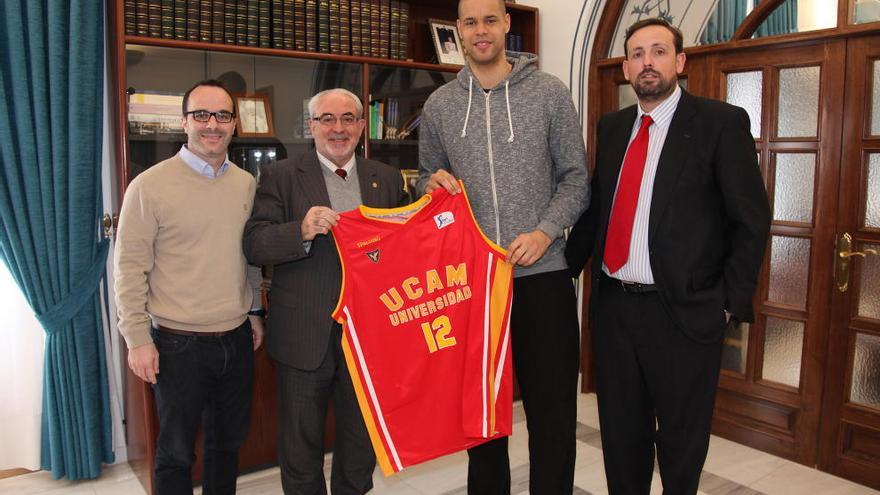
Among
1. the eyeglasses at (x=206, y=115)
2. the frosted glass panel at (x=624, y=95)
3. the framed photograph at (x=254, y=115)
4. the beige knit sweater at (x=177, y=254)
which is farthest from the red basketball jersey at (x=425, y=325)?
the frosted glass panel at (x=624, y=95)

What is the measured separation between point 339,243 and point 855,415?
254 cm

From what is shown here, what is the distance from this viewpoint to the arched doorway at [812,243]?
299 cm

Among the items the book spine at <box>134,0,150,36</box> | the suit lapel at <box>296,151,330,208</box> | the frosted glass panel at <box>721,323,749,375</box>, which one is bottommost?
the frosted glass panel at <box>721,323,749,375</box>

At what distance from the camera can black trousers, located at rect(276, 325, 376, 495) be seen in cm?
209

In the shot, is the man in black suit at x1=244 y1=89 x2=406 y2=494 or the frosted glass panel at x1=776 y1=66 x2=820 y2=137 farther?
the frosted glass panel at x1=776 y1=66 x2=820 y2=137

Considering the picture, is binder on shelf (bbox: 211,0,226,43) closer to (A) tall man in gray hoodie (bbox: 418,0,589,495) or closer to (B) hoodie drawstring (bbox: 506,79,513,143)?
(A) tall man in gray hoodie (bbox: 418,0,589,495)

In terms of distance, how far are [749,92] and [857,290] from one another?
3.46 feet

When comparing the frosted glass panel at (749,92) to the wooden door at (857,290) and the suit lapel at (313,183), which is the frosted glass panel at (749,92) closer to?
the wooden door at (857,290)

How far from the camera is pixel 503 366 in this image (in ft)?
6.85

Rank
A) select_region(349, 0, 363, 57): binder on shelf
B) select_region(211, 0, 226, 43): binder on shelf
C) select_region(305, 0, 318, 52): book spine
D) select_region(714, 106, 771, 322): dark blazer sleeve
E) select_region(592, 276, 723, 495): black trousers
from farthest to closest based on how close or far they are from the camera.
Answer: select_region(349, 0, 363, 57): binder on shelf → select_region(305, 0, 318, 52): book spine → select_region(211, 0, 226, 43): binder on shelf → select_region(592, 276, 723, 495): black trousers → select_region(714, 106, 771, 322): dark blazer sleeve

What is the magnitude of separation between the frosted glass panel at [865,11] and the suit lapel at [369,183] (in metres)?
2.23

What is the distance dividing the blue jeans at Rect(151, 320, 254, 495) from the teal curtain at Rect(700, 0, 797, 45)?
2.70m

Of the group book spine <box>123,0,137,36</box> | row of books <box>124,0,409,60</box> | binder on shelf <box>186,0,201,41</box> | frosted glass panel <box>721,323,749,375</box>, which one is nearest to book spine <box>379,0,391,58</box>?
row of books <box>124,0,409,60</box>

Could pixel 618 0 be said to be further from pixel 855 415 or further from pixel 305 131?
pixel 855 415
